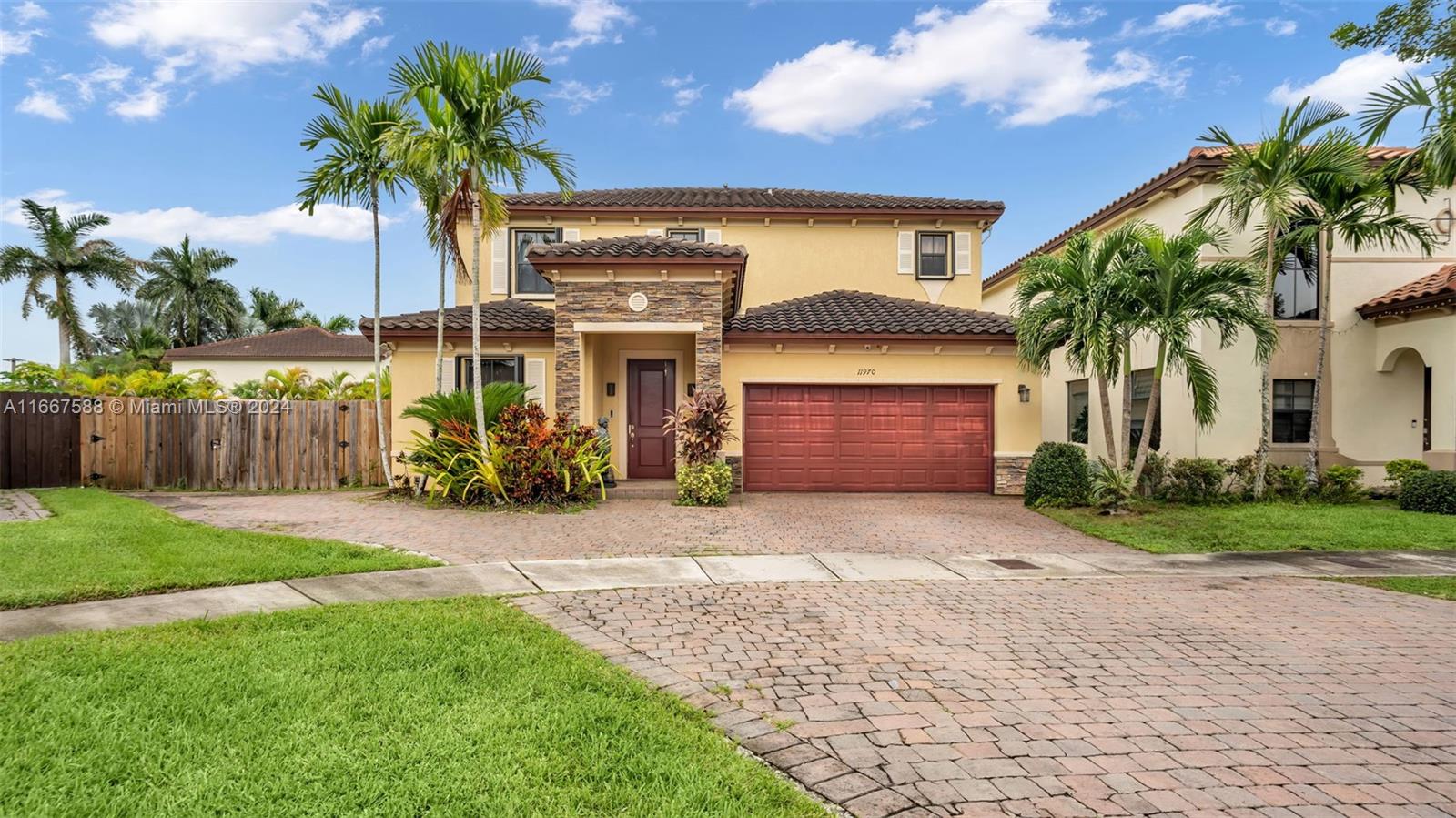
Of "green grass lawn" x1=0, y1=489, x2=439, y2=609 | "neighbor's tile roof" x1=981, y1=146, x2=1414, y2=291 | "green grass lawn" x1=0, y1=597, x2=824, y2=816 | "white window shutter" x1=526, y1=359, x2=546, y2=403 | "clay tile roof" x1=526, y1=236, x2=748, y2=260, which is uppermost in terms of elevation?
"neighbor's tile roof" x1=981, y1=146, x2=1414, y2=291

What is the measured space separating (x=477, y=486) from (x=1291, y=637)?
1112 cm

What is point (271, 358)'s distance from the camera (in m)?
35.3

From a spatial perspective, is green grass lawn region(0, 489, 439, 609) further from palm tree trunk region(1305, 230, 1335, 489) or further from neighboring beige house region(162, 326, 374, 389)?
neighboring beige house region(162, 326, 374, 389)

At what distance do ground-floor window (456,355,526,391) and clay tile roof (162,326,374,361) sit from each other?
78.7 ft

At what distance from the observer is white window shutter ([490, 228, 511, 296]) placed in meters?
17.6

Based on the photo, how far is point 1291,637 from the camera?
223 inches

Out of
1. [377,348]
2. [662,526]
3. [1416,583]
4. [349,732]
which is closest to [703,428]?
[662,526]

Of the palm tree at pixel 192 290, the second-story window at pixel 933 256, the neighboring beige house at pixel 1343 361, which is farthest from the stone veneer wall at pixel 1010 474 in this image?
the palm tree at pixel 192 290

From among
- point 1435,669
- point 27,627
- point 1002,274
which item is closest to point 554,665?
point 27,627

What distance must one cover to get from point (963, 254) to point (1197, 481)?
778 cm

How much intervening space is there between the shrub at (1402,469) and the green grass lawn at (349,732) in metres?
15.8

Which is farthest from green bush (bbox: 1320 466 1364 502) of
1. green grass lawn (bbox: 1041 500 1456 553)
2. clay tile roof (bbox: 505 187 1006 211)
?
clay tile roof (bbox: 505 187 1006 211)

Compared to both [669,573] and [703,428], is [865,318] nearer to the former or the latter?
[703,428]

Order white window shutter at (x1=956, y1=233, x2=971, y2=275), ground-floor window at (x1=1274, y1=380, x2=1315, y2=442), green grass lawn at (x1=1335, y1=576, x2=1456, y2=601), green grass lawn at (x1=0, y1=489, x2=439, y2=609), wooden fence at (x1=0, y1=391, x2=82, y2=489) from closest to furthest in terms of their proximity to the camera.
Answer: green grass lawn at (x1=0, y1=489, x2=439, y2=609)
green grass lawn at (x1=1335, y1=576, x2=1456, y2=601)
wooden fence at (x1=0, y1=391, x2=82, y2=489)
ground-floor window at (x1=1274, y1=380, x2=1315, y2=442)
white window shutter at (x1=956, y1=233, x2=971, y2=275)
